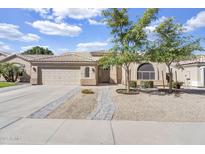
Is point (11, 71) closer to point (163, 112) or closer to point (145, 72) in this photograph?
point (145, 72)

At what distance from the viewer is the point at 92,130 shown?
5.53m

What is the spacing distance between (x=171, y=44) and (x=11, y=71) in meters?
20.3

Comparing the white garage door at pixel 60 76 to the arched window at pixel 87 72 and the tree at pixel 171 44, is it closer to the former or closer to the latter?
the arched window at pixel 87 72

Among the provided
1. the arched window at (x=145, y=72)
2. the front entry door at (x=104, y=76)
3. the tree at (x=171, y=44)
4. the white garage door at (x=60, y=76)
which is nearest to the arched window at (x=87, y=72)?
the white garage door at (x=60, y=76)

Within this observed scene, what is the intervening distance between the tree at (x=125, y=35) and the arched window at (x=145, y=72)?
8571 millimetres

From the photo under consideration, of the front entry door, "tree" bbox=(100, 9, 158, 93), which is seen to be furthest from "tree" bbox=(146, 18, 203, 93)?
the front entry door

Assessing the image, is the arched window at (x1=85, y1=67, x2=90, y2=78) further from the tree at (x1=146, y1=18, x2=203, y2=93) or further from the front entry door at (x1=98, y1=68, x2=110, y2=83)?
the tree at (x1=146, y1=18, x2=203, y2=93)

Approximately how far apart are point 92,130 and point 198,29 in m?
13.2

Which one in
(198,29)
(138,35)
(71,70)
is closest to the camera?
(138,35)

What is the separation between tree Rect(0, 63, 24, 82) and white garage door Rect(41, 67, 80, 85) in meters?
5.18

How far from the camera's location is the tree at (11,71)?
74.8 ft
